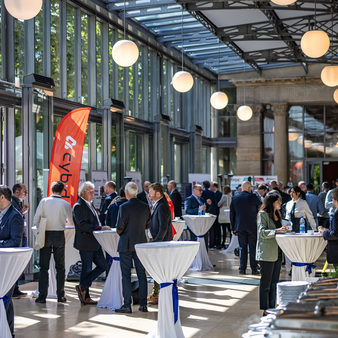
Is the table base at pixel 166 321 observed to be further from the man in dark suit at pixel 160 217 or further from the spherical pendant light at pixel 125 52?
the spherical pendant light at pixel 125 52

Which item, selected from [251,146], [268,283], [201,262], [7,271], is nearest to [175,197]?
[201,262]

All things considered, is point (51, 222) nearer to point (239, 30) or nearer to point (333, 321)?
point (333, 321)

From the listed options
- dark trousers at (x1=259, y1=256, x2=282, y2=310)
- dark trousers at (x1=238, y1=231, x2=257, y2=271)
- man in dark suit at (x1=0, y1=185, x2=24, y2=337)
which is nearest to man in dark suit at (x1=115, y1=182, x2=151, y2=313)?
dark trousers at (x1=259, y1=256, x2=282, y2=310)

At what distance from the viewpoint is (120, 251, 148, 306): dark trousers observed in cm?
764

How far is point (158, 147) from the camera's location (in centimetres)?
1825

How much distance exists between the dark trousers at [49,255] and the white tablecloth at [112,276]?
1.67 ft

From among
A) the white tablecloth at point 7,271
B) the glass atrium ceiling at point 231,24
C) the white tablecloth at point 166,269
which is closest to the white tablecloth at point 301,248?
the white tablecloth at point 166,269

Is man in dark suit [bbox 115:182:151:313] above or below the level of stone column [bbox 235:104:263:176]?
below

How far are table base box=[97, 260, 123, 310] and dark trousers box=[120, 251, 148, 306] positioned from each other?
1.01 ft

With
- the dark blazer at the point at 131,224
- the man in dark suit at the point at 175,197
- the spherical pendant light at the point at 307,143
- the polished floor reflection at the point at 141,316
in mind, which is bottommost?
the polished floor reflection at the point at 141,316

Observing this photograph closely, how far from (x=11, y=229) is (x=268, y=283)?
9.49 ft

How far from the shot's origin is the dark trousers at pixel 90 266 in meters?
8.14

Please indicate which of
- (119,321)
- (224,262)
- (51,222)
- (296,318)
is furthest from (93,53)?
(296,318)

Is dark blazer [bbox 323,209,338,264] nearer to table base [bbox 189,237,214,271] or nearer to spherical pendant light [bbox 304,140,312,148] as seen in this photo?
table base [bbox 189,237,214,271]
